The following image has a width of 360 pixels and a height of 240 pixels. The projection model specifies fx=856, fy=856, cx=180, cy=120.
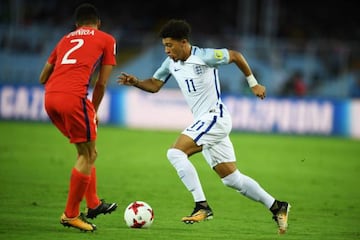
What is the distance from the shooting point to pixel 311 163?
62.7 ft

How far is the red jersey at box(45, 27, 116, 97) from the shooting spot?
8.64 metres

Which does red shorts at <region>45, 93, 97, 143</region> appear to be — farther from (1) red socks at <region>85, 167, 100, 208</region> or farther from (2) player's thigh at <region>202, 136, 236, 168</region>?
(2) player's thigh at <region>202, 136, 236, 168</region>

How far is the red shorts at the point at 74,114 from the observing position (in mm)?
8539

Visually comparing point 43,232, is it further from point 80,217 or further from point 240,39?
point 240,39

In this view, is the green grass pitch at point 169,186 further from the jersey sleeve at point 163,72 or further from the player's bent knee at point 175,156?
the jersey sleeve at point 163,72

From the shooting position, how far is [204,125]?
31.1 ft

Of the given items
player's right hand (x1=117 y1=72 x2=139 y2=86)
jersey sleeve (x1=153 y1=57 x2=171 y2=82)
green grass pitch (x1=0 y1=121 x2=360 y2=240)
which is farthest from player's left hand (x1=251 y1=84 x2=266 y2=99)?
green grass pitch (x1=0 y1=121 x2=360 y2=240)

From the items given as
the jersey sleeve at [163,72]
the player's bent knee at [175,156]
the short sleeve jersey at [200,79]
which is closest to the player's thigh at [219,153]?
the player's bent knee at [175,156]

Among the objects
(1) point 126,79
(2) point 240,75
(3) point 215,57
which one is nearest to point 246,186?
(3) point 215,57

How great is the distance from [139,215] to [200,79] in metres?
1.69

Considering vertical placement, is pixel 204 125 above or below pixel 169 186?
above

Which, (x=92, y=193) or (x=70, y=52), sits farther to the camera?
(x=92, y=193)

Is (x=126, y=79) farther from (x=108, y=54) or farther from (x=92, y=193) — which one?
(x=92, y=193)

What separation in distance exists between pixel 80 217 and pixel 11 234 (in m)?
0.75
